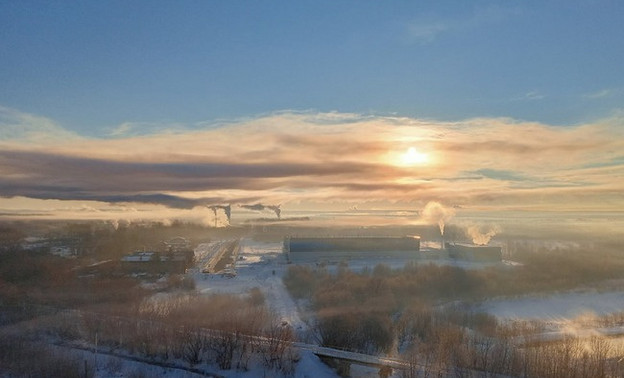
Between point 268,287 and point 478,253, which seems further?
point 478,253

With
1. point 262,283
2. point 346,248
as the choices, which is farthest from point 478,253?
point 262,283

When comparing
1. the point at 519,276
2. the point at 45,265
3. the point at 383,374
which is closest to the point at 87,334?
the point at 383,374

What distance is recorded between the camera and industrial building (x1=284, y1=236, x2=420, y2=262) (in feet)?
185

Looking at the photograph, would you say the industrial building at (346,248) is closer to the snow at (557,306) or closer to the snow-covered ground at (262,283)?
the snow-covered ground at (262,283)

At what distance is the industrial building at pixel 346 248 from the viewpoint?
185 ft

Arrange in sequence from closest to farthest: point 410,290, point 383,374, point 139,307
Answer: point 383,374, point 139,307, point 410,290

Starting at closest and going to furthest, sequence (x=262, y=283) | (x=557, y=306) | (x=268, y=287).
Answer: (x=557, y=306) < (x=268, y=287) < (x=262, y=283)

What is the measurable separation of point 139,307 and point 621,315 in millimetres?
30212

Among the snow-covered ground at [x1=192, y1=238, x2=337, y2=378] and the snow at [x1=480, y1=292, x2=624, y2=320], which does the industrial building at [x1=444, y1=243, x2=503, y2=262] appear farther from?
the snow-covered ground at [x1=192, y1=238, x2=337, y2=378]

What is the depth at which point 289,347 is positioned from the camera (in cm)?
2233

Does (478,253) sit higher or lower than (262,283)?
higher

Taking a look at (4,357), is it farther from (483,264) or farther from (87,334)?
(483,264)

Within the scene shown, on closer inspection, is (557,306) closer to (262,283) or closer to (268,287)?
(268,287)

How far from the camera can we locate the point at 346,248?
5847 centimetres
